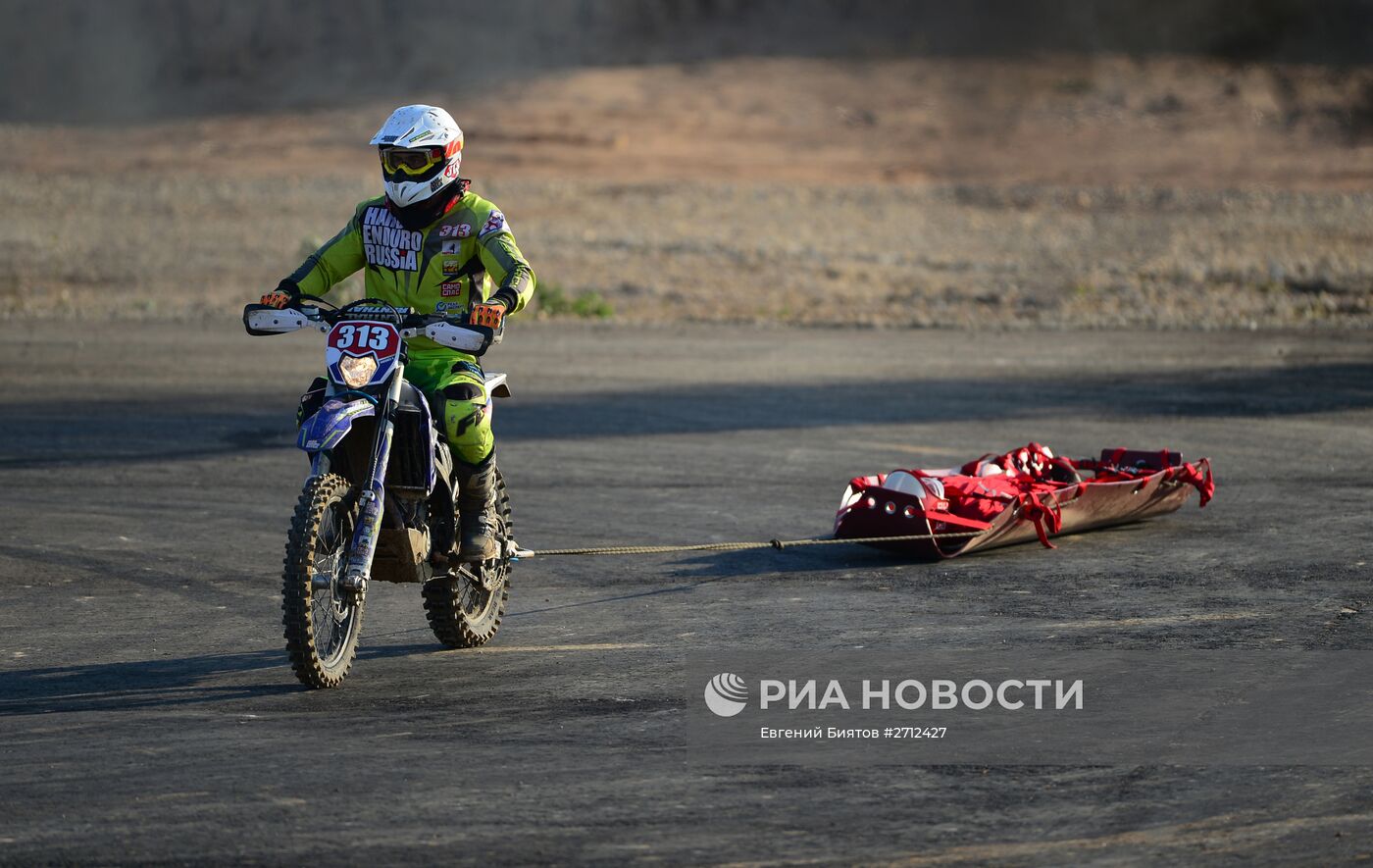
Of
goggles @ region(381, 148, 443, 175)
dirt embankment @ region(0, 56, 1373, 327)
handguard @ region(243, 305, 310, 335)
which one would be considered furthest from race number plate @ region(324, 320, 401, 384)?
dirt embankment @ region(0, 56, 1373, 327)

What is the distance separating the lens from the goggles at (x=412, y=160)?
7.69 m

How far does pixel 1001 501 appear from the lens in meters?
10.3

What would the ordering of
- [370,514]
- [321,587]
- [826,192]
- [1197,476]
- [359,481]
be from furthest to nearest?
[826,192] → [1197,476] → [359,481] → [370,514] → [321,587]

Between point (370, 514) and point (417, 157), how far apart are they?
1.66 m

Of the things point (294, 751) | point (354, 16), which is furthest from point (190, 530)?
point (354, 16)

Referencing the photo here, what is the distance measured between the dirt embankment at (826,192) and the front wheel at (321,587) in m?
18.4

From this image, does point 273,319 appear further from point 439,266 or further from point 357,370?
point 439,266

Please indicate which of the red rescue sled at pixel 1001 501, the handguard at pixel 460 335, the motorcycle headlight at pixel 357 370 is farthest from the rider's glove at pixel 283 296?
the red rescue sled at pixel 1001 501

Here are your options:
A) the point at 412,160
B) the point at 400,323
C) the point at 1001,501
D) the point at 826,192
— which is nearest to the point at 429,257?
the point at 412,160

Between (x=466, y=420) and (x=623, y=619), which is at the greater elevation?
(x=466, y=420)

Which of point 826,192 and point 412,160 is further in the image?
point 826,192

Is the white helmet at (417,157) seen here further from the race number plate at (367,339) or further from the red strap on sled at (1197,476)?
the red strap on sled at (1197,476)

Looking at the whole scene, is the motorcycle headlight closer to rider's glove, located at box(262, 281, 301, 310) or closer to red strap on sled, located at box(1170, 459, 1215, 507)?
rider's glove, located at box(262, 281, 301, 310)

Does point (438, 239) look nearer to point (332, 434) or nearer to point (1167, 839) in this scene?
point (332, 434)
